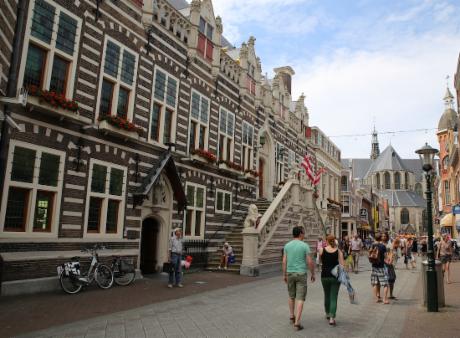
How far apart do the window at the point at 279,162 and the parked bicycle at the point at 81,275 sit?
57.1ft

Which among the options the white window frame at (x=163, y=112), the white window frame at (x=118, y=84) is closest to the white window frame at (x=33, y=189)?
the white window frame at (x=118, y=84)

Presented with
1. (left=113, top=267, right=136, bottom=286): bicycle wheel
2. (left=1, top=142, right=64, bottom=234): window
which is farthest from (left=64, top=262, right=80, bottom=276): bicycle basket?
(left=113, top=267, right=136, bottom=286): bicycle wheel

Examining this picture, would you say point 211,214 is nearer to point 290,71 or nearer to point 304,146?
point 304,146

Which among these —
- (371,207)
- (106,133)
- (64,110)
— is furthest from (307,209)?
(371,207)

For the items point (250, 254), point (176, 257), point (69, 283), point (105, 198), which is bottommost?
point (69, 283)

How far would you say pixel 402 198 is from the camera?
316ft

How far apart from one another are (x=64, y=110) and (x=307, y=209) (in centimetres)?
1696

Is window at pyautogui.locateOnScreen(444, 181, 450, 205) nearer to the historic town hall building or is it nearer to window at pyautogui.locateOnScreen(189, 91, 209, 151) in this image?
the historic town hall building

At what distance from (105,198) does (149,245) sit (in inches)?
143

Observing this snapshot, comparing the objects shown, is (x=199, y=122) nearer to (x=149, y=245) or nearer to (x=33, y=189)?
(x=149, y=245)

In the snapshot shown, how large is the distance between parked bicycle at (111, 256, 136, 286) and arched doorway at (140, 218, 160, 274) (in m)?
2.98

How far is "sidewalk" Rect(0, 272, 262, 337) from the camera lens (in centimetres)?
723

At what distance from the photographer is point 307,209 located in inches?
953

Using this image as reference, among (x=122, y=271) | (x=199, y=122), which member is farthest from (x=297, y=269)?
(x=199, y=122)
